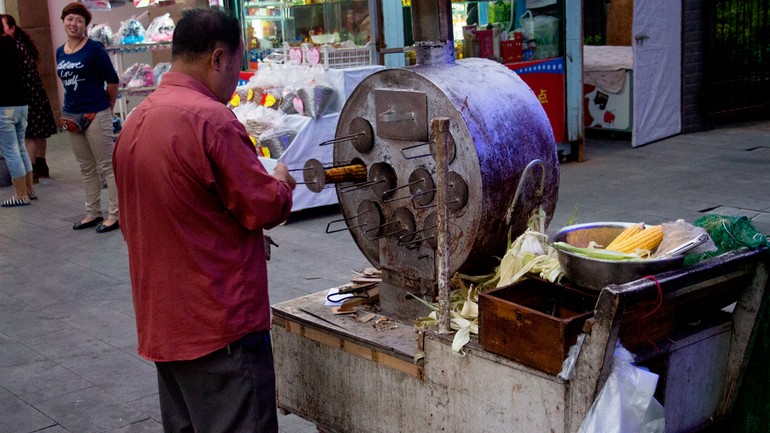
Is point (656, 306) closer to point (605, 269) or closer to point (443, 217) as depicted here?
point (605, 269)

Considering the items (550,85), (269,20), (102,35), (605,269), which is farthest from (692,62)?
(605,269)

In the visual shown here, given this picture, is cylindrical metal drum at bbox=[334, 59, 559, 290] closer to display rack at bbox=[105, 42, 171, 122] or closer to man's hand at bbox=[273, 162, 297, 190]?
man's hand at bbox=[273, 162, 297, 190]

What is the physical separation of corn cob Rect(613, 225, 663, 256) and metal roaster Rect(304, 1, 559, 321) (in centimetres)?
40

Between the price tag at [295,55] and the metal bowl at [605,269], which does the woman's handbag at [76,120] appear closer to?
the price tag at [295,55]

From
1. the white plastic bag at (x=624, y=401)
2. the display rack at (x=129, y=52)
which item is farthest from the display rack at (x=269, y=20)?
the white plastic bag at (x=624, y=401)

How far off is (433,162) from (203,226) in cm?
97

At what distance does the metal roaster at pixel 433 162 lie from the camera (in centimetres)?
327

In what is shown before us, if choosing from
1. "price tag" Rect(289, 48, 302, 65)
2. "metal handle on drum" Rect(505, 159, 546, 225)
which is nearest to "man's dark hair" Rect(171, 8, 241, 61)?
"metal handle on drum" Rect(505, 159, 546, 225)

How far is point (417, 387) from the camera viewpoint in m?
3.28

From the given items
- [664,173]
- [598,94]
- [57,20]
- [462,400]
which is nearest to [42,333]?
[462,400]

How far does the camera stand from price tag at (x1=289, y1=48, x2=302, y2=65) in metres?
8.38

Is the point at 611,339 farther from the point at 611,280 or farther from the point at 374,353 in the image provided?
the point at 374,353

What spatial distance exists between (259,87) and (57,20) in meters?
6.80

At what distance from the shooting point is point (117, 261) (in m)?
7.01
